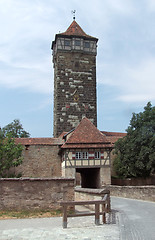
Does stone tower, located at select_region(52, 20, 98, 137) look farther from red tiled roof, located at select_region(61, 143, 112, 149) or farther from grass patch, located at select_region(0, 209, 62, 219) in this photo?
grass patch, located at select_region(0, 209, 62, 219)

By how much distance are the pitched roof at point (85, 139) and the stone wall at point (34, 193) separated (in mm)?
14048

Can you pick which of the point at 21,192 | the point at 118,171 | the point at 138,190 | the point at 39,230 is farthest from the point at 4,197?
the point at 118,171

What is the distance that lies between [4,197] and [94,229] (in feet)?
15.0

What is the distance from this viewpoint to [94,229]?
7457 mm

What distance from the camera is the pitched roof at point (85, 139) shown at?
25.4m

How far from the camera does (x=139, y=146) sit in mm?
25422

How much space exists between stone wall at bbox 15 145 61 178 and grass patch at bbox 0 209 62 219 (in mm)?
16923

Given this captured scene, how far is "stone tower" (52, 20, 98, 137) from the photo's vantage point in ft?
107

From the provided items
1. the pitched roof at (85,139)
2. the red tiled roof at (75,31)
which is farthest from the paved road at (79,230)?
the red tiled roof at (75,31)

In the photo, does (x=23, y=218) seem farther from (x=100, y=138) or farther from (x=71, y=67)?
(x=71, y=67)

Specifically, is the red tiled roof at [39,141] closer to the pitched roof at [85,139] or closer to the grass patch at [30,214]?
the pitched roof at [85,139]

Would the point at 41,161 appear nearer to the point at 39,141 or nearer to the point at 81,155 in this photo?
the point at 39,141

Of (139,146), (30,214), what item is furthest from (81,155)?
(30,214)

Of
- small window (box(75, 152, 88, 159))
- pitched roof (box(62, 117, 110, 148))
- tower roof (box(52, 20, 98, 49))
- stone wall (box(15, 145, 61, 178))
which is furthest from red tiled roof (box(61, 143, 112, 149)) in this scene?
tower roof (box(52, 20, 98, 49))
